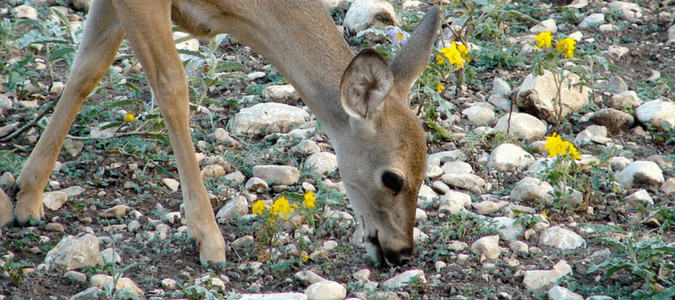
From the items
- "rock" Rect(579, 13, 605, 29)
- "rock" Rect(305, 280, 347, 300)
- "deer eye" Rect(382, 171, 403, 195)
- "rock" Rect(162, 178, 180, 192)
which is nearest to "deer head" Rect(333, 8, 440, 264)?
"deer eye" Rect(382, 171, 403, 195)

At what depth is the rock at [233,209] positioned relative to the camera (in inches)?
212

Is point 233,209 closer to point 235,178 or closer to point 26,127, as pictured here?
point 235,178

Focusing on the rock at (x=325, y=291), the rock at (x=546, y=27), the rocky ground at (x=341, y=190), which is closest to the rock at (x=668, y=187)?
the rocky ground at (x=341, y=190)

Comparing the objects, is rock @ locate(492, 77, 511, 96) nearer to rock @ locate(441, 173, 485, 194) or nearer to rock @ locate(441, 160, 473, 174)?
rock @ locate(441, 160, 473, 174)

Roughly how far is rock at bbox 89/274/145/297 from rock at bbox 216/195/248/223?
1118mm

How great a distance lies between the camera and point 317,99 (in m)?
5.03

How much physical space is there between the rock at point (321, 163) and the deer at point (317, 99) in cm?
92

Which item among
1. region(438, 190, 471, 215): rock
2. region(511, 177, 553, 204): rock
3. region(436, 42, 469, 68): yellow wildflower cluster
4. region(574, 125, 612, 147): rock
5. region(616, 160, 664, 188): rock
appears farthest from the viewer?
region(574, 125, 612, 147): rock

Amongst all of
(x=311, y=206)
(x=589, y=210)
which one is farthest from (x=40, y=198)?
(x=589, y=210)

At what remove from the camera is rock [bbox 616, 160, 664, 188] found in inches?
232

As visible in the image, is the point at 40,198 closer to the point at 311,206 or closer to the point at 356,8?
the point at 311,206

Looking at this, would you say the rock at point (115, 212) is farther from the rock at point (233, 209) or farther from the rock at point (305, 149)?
the rock at point (305, 149)

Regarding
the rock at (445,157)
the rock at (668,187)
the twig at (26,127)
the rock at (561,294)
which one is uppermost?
the twig at (26,127)

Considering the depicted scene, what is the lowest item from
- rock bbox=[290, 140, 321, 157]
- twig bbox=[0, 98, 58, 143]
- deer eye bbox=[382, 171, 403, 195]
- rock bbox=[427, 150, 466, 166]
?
rock bbox=[427, 150, 466, 166]
